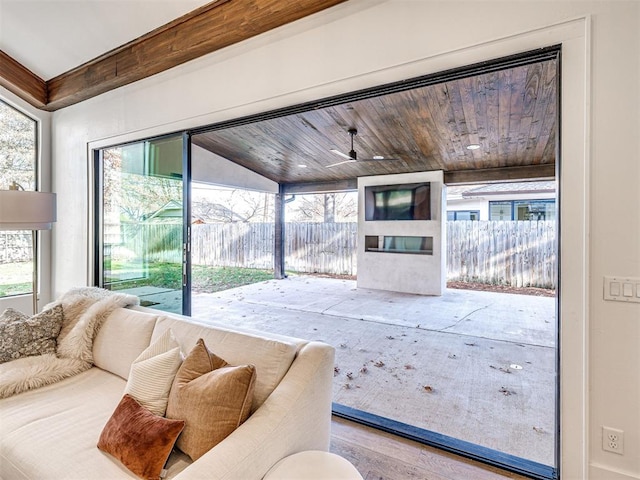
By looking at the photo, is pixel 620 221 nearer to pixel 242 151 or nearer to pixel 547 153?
pixel 547 153

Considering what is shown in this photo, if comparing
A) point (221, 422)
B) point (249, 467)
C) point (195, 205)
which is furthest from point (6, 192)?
point (195, 205)

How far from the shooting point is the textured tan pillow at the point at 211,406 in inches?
47.9

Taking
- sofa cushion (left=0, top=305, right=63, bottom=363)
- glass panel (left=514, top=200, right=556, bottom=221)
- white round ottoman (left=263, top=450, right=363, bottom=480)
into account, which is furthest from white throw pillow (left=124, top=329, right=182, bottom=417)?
glass panel (left=514, top=200, right=556, bottom=221)

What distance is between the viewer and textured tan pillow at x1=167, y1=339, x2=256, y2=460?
47.9 inches

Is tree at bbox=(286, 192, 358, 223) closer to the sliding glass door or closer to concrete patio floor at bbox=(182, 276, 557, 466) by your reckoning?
concrete patio floor at bbox=(182, 276, 557, 466)

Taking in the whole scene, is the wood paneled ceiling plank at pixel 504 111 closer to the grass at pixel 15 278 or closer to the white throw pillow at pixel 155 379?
the white throw pillow at pixel 155 379

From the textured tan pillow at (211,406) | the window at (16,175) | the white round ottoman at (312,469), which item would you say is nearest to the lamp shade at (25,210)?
the window at (16,175)

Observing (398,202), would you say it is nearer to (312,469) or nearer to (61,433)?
(312,469)

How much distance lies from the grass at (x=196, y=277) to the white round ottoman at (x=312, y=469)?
7.61ft

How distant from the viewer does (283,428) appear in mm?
1263

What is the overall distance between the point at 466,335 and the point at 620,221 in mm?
2821

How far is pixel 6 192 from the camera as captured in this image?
8.31 feet

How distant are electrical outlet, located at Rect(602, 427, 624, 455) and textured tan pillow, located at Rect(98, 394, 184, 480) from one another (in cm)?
181

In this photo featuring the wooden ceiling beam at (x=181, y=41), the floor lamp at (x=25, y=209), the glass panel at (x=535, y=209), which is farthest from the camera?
the glass panel at (x=535, y=209)
